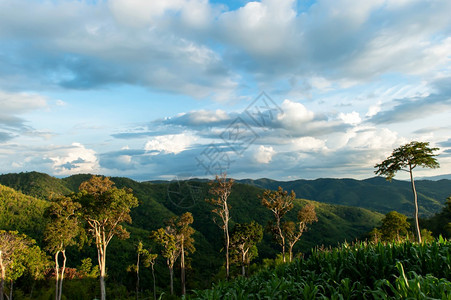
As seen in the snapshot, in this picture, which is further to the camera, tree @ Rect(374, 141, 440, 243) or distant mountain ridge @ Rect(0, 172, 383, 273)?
distant mountain ridge @ Rect(0, 172, 383, 273)

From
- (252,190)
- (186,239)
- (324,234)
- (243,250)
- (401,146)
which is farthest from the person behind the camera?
(252,190)

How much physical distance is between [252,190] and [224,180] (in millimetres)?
159228

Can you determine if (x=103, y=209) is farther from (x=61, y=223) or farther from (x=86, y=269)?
(x=86, y=269)

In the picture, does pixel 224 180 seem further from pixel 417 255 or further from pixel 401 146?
pixel 417 255

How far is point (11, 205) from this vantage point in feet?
306

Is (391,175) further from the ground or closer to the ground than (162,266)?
further from the ground

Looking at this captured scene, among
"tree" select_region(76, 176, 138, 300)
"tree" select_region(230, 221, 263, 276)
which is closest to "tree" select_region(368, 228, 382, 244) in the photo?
"tree" select_region(230, 221, 263, 276)

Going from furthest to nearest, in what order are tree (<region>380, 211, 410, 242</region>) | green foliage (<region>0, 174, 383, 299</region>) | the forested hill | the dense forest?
the forested hill < green foliage (<region>0, 174, 383, 299</region>) < tree (<region>380, 211, 410, 242</region>) < the dense forest

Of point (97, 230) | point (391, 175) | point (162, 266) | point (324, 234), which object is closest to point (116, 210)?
point (97, 230)

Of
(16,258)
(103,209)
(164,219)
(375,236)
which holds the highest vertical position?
(103,209)

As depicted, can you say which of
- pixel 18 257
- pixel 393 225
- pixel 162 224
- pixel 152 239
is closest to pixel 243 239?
pixel 393 225

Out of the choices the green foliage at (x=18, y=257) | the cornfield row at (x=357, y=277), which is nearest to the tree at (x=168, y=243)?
the green foliage at (x=18, y=257)

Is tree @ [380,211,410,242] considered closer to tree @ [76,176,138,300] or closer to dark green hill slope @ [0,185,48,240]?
tree @ [76,176,138,300]

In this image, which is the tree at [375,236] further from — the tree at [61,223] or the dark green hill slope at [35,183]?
the dark green hill slope at [35,183]
